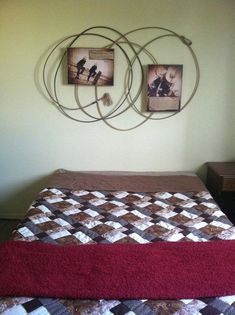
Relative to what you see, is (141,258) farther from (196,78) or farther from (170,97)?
(196,78)

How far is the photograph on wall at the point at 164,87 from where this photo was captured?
2.75 meters

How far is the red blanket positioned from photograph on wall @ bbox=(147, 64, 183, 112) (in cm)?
148

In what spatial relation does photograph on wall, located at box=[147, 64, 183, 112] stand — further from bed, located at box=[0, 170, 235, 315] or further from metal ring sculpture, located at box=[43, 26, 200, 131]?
bed, located at box=[0, 170, 235, 315]

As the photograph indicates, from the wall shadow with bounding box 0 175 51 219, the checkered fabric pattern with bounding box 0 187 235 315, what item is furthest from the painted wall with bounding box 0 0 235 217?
the checkered fabric pattern with bounding box 0 187 235 315

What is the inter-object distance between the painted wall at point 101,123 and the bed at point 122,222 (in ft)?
0.73

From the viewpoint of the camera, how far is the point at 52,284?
4.39 feet

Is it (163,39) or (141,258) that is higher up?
(163,39)

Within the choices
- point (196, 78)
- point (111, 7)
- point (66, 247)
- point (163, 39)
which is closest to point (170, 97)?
point (196, 78)

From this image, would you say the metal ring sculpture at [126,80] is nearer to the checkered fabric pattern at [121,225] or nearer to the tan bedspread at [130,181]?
the tan bedspread at [130,181]

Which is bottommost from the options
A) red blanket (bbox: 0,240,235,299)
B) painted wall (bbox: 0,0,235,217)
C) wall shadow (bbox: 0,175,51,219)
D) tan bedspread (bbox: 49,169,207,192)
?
wall shadow (bbox: 0,175,51,219)

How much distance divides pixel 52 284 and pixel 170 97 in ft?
6.55

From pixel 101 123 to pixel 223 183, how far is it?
4.02 ft

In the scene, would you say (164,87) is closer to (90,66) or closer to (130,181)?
(90,66)

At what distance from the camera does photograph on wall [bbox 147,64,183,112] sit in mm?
2748
